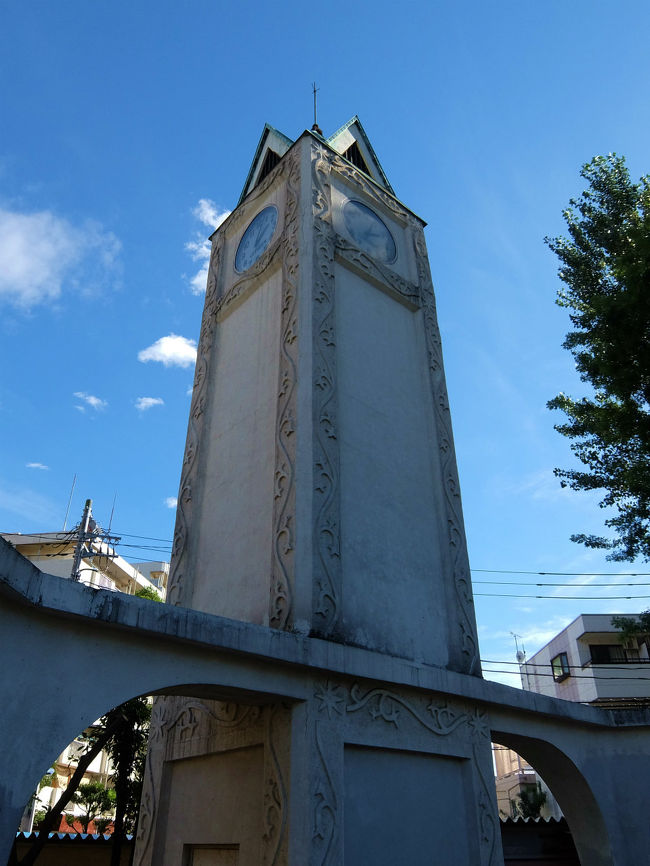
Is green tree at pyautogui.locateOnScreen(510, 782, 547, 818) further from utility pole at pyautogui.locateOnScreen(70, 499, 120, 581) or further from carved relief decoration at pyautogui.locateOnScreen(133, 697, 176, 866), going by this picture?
carved relief decoration at pyautogui.locateOnScreen(133, 697, 176, 866)

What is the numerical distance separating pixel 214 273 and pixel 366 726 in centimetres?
827

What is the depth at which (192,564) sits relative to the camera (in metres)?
9.51

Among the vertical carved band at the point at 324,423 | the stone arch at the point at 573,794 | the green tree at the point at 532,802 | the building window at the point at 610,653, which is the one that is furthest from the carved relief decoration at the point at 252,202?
the green tree at the point at 532,802

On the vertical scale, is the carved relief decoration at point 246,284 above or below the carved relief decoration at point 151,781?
above

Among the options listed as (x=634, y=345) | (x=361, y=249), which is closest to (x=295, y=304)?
(x=361, y=249)

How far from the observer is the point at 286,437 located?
848 centimetres

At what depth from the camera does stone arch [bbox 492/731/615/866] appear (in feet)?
30.4

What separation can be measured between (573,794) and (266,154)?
1188 centimetres

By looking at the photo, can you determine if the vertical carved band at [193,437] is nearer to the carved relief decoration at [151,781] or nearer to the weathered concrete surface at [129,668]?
the carved relief decoration at [151,781]

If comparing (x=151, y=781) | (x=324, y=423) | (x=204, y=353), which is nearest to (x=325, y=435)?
(x=324, y=423)

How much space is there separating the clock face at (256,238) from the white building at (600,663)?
19.6 m

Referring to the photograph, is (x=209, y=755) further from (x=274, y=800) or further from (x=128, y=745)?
(x=128, y=745)

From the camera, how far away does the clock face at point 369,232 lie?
10992mm

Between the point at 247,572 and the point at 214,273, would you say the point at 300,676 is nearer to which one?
the point at 247,572
